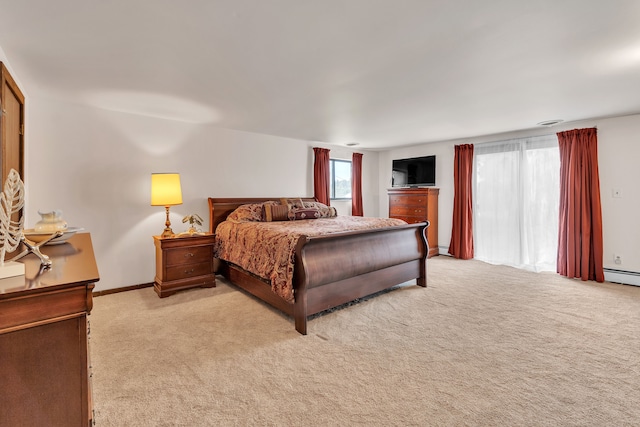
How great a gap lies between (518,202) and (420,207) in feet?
5.11

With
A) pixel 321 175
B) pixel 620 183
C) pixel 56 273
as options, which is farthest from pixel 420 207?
pixel 56 273

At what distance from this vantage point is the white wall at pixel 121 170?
3.36 metres

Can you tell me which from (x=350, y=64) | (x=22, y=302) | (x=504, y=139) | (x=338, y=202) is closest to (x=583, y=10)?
(x=350, y=64)

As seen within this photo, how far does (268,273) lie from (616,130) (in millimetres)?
4865

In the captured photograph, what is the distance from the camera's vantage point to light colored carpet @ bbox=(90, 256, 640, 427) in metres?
1.70

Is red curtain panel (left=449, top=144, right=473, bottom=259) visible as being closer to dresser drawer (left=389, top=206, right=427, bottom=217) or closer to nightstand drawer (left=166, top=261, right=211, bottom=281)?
dresser drawer (left=389, top=206, right=427, bottom=217)

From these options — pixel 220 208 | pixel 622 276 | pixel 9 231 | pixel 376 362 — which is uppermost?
pixel 220 208

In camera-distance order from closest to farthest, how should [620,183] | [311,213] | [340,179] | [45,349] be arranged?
1. [45,349]
2. [620,183]
3. [311,213]
4. [340,179]

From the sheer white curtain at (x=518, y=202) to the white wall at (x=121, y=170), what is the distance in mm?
3988

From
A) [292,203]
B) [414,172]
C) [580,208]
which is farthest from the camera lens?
[414,172]

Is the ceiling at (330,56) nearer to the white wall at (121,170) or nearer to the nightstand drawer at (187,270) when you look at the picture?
the white wall at (121,170)

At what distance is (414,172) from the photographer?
6.31 meters

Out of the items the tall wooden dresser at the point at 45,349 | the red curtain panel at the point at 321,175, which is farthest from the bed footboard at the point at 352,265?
the red curtain panel at the point at 321,175

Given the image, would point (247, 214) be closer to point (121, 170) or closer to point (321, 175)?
point (121, 170)
